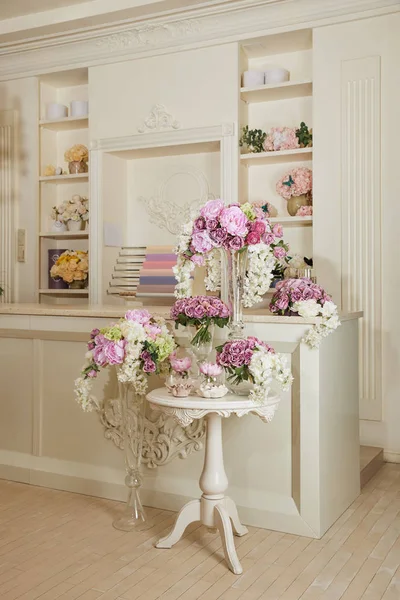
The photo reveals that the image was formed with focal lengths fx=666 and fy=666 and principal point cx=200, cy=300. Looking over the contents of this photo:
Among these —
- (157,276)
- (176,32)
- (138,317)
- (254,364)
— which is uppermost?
(176,32)

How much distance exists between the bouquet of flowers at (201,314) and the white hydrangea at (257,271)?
215 millimetres

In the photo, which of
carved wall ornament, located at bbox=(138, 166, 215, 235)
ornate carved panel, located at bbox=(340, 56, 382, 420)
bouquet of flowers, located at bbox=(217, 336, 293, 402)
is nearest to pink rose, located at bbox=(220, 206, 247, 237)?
bouquet of flowers, located at bbox=(217, 336, 293, 402)

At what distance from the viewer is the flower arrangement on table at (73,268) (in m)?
5.56

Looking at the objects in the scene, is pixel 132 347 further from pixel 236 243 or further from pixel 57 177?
pixel 57 177

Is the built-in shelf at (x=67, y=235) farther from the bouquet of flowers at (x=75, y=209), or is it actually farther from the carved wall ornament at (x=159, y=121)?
the carved wall ornament at (x=159, y=121)

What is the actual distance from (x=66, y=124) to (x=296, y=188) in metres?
2.20

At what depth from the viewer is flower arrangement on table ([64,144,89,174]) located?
18.5 ft

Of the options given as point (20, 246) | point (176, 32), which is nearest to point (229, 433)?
point (176, 32)

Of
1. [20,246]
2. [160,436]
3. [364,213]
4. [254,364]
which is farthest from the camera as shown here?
[20,246]

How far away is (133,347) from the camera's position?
2793mm

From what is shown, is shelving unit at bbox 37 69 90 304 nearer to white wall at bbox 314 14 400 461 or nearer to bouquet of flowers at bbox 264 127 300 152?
bouquet of flowers at bbox 264 127 300 152

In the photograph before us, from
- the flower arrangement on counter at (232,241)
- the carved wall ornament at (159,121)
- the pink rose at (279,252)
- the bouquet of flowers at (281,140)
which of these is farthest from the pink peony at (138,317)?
the carved wall ornament at (159,121)

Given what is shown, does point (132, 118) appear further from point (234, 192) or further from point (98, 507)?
point (98, 507)

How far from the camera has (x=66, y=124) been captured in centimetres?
577
